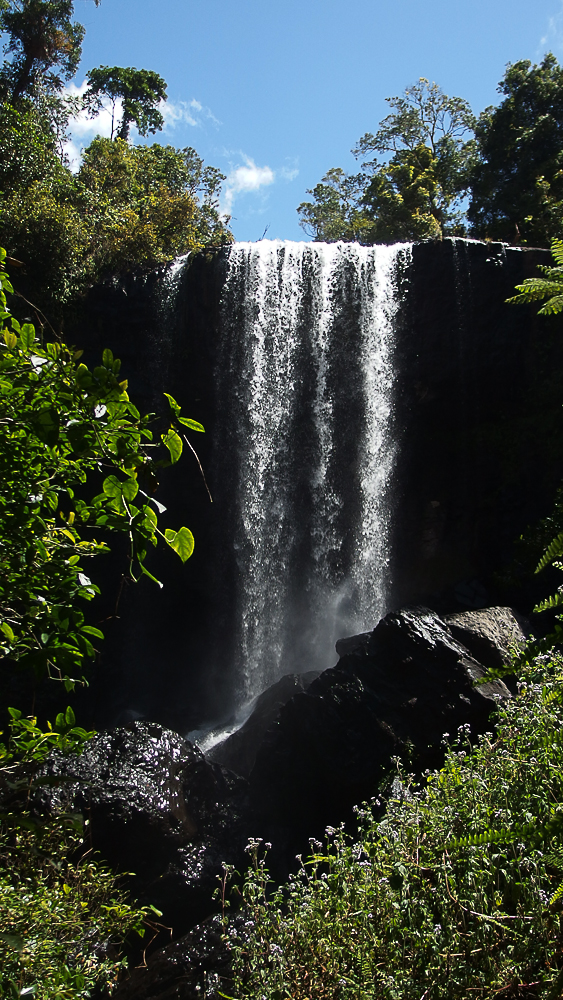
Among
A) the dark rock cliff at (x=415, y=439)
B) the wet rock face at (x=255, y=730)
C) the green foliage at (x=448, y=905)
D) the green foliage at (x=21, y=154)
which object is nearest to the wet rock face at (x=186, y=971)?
the green foliage at (x=448, y=905)

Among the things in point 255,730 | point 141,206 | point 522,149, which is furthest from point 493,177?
point 255,730

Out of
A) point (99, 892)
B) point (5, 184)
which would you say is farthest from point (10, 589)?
point (5, 184)

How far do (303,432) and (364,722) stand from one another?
8.60 m

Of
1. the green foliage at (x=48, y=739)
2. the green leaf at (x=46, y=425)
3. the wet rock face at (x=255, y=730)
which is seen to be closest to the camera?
the green leaf at (x=46, y=425)

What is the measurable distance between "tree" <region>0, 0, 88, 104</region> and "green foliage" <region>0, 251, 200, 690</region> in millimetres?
23557

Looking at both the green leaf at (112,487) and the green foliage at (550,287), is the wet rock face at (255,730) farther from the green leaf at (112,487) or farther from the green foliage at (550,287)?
the green leaf at (112,487)

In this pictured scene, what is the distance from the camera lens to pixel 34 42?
68.9ft

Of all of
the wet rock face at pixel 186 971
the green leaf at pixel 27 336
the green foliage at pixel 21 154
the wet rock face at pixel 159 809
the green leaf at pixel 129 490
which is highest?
the green foliage at pixel 21 154

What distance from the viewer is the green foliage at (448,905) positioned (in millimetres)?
2219

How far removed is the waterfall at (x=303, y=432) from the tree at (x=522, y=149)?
880 centimetres

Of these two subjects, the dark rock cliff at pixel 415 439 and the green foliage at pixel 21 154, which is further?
the green foliage at pixel 21 154

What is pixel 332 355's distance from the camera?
14398mm

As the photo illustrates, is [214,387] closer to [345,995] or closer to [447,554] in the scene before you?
[447,554]

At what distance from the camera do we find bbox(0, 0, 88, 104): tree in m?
21.0
